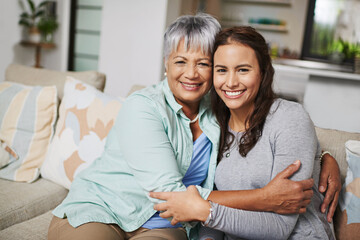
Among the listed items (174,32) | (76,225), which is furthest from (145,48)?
(76,225)

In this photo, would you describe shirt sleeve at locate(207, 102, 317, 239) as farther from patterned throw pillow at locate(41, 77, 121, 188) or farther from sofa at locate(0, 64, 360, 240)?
patterned throw pillow at locate(41, 77, 121, 188)

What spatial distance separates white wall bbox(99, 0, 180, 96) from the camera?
4242 millimetres

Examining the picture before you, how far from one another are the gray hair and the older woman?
0.05 m

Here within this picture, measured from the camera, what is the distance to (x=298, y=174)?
3.56ft

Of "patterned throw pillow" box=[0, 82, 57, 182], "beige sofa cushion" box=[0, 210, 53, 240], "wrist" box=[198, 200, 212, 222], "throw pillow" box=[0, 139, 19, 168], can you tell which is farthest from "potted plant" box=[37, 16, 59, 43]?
"wrist" box=[198, 200, 212, 222]

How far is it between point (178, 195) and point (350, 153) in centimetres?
73

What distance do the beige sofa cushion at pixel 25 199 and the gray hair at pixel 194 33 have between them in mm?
921

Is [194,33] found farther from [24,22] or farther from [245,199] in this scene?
[24,22]

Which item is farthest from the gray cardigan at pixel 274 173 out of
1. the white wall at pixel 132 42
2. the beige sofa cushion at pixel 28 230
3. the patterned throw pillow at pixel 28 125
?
the white wall at pixel 132 42

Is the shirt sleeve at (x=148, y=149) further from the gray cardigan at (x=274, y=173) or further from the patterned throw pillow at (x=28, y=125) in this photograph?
the patterned throw pillow at (x=28, y=125)

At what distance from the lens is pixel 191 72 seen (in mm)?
1292

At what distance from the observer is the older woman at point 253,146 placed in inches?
42.7

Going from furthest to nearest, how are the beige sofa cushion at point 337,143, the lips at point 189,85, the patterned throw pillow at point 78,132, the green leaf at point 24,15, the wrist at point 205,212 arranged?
1. the green leaf at point 24,15
2. the patterned throw pillow at point 78,132
3. the beige sofa cushion at point 337,143
4. the lips at point 189,85
5. the wrist at point 205,212

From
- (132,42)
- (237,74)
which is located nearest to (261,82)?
(237,74)
